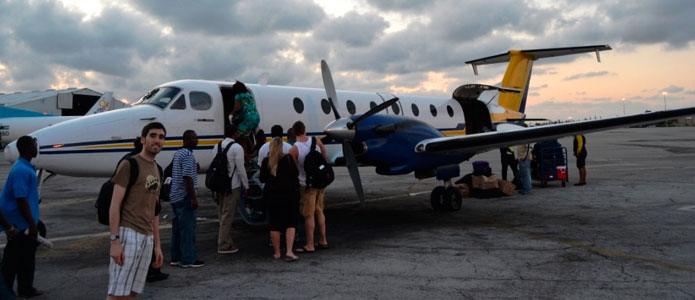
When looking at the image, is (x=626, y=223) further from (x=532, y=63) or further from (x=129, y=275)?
(x=532, y=63)

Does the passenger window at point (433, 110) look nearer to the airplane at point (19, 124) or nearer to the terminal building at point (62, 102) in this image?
the airplane at point (19, 124)

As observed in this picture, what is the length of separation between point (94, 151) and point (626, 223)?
32.1 ft

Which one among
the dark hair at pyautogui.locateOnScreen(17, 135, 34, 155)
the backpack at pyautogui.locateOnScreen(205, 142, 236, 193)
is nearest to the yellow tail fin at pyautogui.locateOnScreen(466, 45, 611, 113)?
the backpack at pyautogui.locateOnScreen(205, 142, 236, 193)

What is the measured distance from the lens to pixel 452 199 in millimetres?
10578

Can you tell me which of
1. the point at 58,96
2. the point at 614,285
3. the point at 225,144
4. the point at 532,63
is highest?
the point at 58,96

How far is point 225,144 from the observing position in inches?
268

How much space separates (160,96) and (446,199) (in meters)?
6.46

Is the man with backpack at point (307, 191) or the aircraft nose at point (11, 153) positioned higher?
the aircraft nose at point (11, 153)

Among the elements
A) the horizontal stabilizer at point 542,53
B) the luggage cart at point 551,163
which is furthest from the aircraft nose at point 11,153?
the horizontal stabilizer at point 542,53

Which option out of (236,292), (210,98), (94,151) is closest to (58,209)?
(94,151)

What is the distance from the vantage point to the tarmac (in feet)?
16.7

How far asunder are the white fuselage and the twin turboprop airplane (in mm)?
16

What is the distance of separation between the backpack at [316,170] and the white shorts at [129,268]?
3549mm

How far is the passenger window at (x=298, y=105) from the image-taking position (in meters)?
10.9
